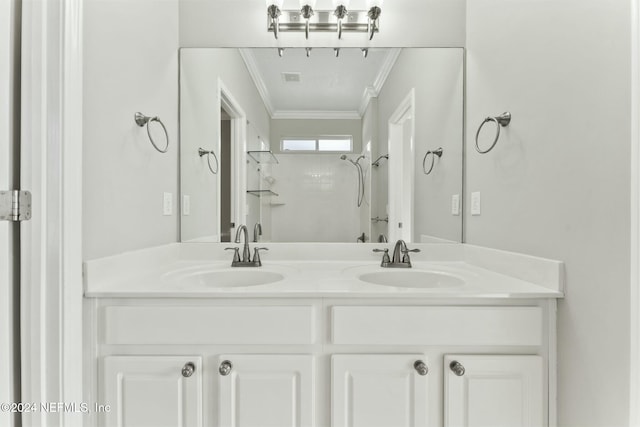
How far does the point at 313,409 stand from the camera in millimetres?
937

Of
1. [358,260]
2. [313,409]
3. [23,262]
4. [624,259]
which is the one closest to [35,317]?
[23,262]

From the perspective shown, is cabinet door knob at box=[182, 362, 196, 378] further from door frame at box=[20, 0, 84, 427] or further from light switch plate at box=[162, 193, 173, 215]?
light switch plate at box=[162, 193, 173, 215]

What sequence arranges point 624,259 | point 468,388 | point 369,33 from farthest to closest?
1. point 369,33
2. point 468,388
3. point 624,259

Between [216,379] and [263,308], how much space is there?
0.27 metres

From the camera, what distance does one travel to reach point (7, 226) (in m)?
0.78

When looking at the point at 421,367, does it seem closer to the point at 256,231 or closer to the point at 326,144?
the point at 256,231

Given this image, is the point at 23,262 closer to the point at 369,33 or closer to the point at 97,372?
the point at 97,372

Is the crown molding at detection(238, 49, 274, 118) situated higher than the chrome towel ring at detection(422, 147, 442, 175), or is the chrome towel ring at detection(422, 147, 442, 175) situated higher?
the crown molding at detection(238, 49, 274, 118)

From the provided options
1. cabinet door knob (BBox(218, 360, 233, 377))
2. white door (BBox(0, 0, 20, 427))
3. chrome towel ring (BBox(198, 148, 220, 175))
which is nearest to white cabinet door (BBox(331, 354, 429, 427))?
cabinet door knob (BBox(218, 360, 233, 377))

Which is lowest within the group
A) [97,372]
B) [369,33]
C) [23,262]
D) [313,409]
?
[313,409]

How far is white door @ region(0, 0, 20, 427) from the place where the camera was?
0.77 metres

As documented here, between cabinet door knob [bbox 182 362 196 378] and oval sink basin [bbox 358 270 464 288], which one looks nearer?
cabinet door knob [bbox 182 362 196 378]

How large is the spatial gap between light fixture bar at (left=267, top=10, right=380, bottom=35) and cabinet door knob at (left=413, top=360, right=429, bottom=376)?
1.51 meters

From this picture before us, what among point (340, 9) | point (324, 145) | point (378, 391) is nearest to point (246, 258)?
point (324, 145)
